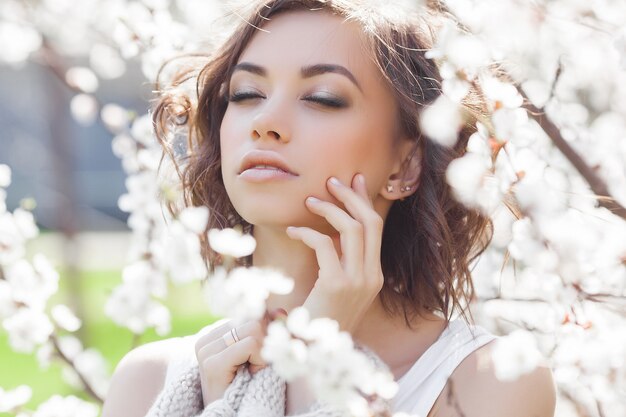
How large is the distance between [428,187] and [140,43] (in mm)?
892

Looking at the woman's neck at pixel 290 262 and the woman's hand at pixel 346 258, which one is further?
the woman's neck at pixel 290 262

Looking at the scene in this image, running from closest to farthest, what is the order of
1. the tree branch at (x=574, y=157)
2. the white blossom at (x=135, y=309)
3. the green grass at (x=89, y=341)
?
the tree branch at (x=574, y=157)
the white blossom at (x=135, y=309)
the green grass at (x=89, y=341)

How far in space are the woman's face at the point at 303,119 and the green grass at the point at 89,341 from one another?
197 cm

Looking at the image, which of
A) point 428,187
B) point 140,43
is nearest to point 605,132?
point 428,187

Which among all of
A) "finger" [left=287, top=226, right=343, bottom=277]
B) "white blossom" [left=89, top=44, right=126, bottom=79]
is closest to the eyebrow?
"finger" [left=287, top=226, right=343, bottom=277]

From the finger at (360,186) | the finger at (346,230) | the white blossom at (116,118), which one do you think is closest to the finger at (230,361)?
the finger at (346,230)

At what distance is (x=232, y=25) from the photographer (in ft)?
6.24

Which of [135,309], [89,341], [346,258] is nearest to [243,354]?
[346,258]

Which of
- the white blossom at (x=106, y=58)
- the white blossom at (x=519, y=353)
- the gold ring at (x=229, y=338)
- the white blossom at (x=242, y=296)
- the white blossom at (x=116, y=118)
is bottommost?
the white blossom at (x=519, y=353)

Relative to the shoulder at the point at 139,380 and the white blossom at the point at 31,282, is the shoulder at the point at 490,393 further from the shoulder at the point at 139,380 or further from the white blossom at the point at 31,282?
the white blossom at the point at 31,282

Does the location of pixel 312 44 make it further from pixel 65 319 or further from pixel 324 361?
→ pixel 65 319

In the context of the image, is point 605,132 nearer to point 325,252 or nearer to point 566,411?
point 325,252

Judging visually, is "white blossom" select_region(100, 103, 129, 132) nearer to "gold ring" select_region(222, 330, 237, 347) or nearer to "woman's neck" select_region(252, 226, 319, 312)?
"woman's neck" select_region(252, 226, 319, 312)

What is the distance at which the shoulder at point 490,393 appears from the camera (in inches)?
61.2
